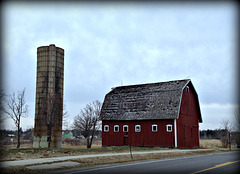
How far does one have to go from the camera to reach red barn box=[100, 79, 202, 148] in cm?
3266

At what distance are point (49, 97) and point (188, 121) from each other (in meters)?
18.1

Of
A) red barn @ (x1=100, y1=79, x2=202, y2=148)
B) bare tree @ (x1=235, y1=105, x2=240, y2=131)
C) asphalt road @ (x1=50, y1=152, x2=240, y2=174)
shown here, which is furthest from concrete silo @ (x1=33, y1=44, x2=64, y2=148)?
bare tree @ (x1=235, y1=105, x2=240, y2=131)

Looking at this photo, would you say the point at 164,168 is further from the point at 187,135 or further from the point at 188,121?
the point at 188,121

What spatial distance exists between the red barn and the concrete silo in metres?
8.63

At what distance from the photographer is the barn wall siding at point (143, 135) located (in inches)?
1286

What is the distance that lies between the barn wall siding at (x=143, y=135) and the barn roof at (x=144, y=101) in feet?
2.54

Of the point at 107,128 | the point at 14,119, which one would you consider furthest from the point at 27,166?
the point at 107,128

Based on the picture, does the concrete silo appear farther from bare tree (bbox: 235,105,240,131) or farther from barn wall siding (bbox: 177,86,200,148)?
bare tree (bbox: 235,105,240,131)

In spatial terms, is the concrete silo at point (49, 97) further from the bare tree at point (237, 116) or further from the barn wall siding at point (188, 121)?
the bare tree at point (237, 116)

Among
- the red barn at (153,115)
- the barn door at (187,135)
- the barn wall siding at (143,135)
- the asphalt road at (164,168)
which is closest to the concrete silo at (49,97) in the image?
the barn wall siding at (143,135)

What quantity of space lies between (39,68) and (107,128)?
12.5m

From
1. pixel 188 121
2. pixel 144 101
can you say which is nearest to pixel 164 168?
pixel 144 101

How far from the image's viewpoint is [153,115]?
33.3 metres

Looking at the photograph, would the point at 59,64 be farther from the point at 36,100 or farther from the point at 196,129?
the point at 196,129
